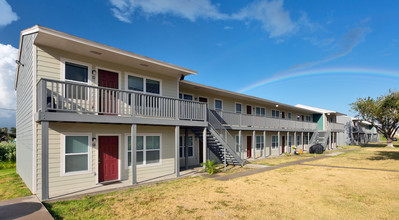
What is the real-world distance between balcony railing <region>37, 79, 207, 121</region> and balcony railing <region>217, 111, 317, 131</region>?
155 inches

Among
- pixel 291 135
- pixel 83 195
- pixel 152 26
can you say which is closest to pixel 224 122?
pixel 83 195

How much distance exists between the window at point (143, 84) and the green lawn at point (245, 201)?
4959 mm

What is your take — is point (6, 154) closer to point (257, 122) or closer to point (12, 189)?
point (12, 189)

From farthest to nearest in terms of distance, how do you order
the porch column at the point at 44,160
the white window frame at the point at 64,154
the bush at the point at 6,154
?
the bush at the point at 6,154 → the white window frame at the point at 64,154 → the porch column at the point at 44,160

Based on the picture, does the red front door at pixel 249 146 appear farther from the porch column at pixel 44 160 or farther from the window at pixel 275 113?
the porch column at pixel 44 160

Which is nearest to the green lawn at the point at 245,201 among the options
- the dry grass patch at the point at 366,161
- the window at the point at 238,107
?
the dry grass patch at the point at 366,161

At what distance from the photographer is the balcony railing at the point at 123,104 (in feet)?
28.8

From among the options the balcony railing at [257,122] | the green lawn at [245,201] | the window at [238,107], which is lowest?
the green lawn at [245,201]

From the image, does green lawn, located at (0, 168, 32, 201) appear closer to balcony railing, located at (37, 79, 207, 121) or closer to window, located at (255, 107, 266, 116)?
balcony railing, located at (37, 79, 207, 121)

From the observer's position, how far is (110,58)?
403 inches

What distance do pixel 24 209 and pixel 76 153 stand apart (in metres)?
2.99

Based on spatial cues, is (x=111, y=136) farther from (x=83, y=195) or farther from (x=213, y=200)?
(x=213, y=200)

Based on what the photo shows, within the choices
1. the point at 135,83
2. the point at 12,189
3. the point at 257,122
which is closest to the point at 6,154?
the point at 12,189

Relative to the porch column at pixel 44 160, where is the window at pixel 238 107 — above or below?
above
